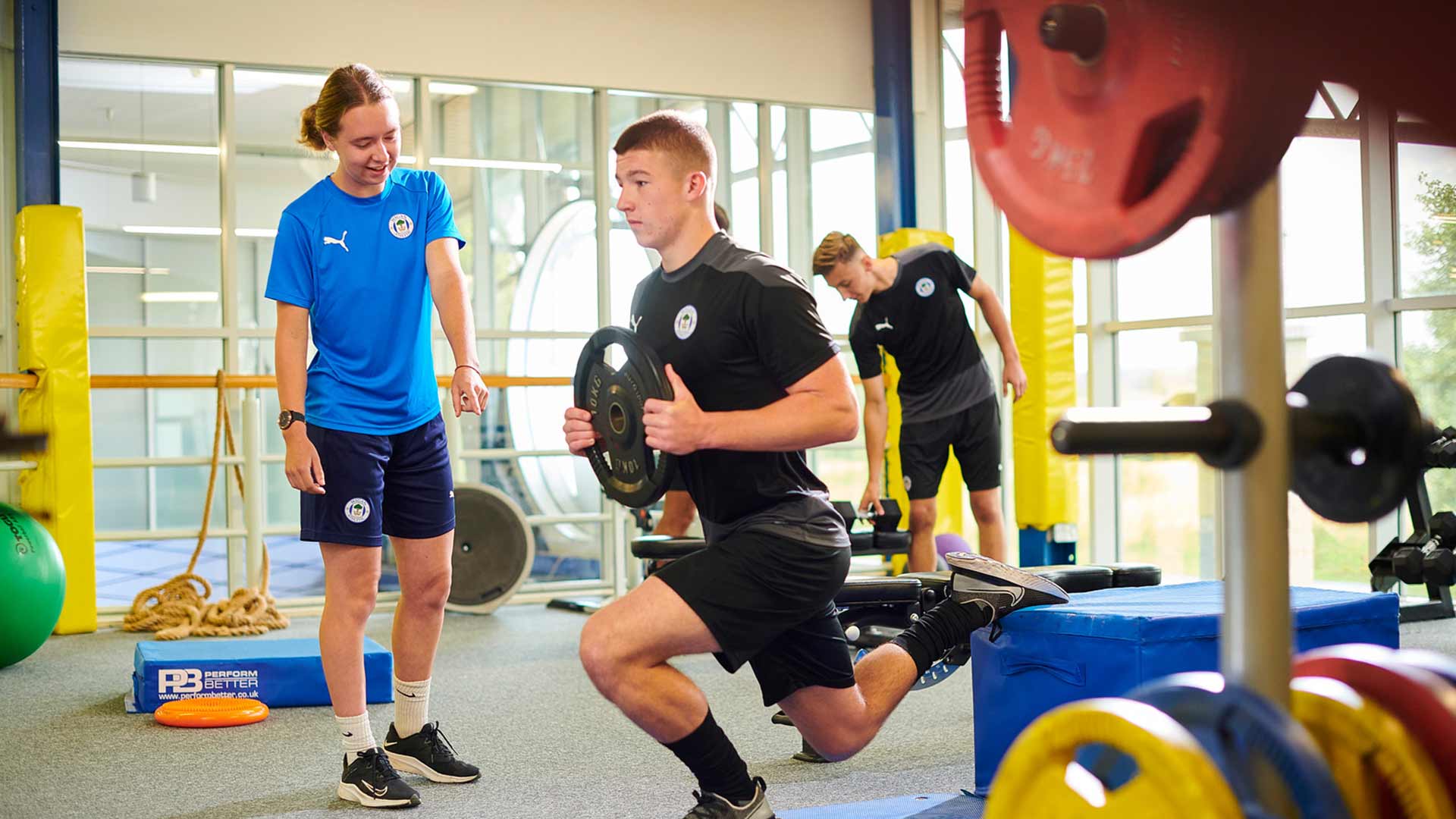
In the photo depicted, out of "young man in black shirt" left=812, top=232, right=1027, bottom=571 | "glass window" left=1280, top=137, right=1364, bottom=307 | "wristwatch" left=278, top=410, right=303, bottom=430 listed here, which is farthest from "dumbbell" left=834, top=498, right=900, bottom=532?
"glass window" left=1280, top=137, right=1364, bottom=307

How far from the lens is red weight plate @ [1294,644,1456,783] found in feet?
3.87

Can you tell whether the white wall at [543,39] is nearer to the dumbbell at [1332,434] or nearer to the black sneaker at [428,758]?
the black sneaker at [428,758]

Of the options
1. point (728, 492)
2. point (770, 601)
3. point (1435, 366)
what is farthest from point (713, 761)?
point (1435, 366)

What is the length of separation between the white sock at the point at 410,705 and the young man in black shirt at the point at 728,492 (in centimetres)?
95

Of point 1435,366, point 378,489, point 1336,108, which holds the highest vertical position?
point 1336,108

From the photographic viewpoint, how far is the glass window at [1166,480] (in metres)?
7.52

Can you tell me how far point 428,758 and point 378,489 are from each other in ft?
Answer: 2.24

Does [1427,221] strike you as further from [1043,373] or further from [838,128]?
[838,128]

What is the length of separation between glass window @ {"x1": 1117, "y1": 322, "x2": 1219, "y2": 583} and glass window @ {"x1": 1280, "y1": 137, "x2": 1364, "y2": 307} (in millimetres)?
741

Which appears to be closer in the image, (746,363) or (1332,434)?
(1332,434)

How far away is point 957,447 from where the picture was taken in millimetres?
4934

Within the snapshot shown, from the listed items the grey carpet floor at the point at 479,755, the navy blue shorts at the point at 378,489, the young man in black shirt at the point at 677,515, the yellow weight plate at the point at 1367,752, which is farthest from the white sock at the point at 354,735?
the yellow weight plate at the point at 1367,752

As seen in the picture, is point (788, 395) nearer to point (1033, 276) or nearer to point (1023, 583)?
point (1023, 583)

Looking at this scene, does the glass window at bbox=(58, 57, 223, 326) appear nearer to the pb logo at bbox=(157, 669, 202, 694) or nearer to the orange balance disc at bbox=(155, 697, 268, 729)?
the pb logo at bbox=(157, 669, 202, 694)
